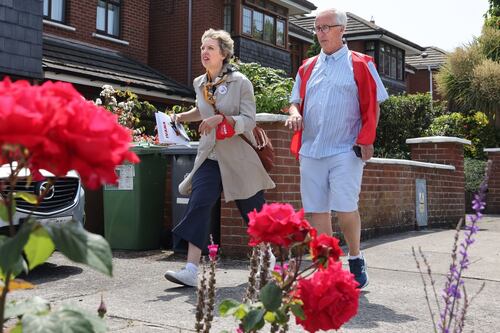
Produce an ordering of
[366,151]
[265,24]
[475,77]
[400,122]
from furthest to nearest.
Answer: [475,77]
[265,24]
[400,122]
[366,151]

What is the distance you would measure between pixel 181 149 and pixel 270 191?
1.06m

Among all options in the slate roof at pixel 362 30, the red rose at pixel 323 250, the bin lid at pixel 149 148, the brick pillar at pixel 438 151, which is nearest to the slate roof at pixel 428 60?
the slate roof at pixel 362 30

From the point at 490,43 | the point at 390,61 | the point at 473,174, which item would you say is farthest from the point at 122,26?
the point at 390,61

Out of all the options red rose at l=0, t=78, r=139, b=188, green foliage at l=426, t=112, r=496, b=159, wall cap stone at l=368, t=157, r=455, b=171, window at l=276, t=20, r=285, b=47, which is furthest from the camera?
window at l=276, t=20, r=285, b=47

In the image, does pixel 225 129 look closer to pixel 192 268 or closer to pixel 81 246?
pixel 192 268

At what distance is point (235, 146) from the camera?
4.93 metres

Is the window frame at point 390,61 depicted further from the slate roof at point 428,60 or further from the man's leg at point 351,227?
the man's leg at point 351,227

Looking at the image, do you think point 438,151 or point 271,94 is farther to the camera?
point 438,151

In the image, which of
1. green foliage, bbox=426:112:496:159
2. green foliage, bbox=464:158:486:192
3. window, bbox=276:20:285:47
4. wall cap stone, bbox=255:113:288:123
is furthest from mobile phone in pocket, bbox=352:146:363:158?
window, bbox=276:20:285:47

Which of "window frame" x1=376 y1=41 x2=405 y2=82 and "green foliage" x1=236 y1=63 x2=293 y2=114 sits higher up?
"window frame" x1=376 y1=41 x2=405 y2=82

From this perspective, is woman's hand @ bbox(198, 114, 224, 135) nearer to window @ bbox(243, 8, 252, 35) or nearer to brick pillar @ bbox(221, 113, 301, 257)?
brick pillar @ bbox(221, 113, 301, 257)

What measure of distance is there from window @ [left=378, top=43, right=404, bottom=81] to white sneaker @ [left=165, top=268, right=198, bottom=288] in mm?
28253

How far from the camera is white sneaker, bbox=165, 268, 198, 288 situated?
458cm

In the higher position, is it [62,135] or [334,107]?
[334,107]
